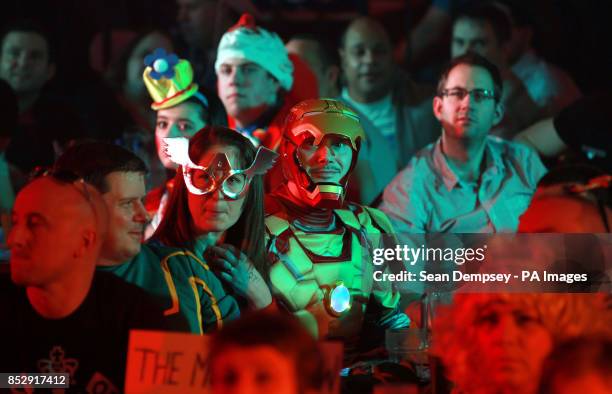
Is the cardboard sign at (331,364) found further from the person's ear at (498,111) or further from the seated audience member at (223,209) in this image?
the person's ear at (498,111)

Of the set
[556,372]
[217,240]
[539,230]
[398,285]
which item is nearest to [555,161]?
[539,230]

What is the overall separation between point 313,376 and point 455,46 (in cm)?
318

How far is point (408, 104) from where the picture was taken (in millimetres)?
5434

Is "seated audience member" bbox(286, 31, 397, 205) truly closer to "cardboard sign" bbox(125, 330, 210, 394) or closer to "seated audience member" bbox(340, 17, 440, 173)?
"seated audience member" bbox(340, 17, 440, 173)

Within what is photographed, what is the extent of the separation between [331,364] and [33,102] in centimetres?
288

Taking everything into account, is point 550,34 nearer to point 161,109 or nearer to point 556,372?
point 161,109

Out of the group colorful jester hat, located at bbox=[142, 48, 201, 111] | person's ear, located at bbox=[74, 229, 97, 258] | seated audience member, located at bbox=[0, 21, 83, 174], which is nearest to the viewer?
person's ear, located at bbox=[74, 229, 97, 258]

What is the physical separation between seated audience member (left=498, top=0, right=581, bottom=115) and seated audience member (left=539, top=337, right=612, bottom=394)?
295cm

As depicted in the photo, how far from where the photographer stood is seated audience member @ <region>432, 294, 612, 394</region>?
2977 millimetres

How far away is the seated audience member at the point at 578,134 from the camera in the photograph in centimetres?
526

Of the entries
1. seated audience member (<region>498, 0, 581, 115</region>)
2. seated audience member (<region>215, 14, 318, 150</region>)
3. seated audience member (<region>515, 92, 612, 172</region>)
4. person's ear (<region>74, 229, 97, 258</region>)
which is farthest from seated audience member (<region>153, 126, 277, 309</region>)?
seated audience member (<region>498, 0, 581, 115</region>)

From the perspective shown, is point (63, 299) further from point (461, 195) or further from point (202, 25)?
point (202, 25)

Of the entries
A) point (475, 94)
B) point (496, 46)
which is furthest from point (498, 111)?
point (496, 46)

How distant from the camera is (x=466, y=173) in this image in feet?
15.6
